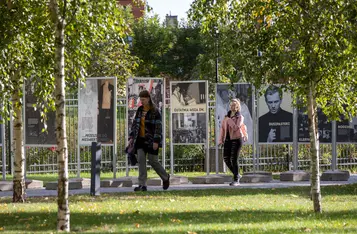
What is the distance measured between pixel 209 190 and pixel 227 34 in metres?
5.35

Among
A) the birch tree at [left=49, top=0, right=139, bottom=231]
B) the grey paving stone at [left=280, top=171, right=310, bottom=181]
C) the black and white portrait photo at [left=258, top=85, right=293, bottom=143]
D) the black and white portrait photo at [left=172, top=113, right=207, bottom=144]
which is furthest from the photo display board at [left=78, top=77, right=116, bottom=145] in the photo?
the birch tree at [left=49, top=0, right=139, bottom=231]

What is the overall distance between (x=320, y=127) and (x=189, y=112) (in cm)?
375

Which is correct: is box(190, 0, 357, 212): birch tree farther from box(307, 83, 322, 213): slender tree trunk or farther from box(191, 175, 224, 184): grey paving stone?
box(191, 175, 224, 184): grey paving stone

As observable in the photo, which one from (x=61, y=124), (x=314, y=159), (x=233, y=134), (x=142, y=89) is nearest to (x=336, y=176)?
(x=233, y=134)

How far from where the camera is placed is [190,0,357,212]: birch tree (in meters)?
12.6

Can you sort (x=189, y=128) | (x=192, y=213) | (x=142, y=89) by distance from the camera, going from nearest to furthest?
(x=192, y=213)
(x=142, y=89)
(x=189, y=128)

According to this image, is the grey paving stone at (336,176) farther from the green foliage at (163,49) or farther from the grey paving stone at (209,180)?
the green foliage at (163,49)

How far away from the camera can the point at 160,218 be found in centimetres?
1241

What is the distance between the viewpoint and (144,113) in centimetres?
1769

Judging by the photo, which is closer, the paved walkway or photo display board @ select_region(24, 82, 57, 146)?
the paved walkway

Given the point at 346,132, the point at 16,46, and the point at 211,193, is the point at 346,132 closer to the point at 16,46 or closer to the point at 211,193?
the point at 211,193

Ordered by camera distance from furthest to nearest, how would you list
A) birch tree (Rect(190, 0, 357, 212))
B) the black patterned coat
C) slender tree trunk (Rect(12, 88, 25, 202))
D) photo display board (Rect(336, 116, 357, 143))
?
photo display board (Rect(336, 116, 357, 143)) < the black patterned coat < slender tree trunk (Rect(12, 88, 25, 202)) < birch tree (Rect(190, 0, 357, 212))

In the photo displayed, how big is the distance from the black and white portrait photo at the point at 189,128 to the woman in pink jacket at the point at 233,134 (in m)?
1.39

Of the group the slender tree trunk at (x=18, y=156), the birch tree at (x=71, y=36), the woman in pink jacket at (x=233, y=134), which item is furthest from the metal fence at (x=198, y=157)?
the birch tree at (x=71, y=36)
